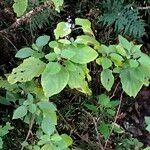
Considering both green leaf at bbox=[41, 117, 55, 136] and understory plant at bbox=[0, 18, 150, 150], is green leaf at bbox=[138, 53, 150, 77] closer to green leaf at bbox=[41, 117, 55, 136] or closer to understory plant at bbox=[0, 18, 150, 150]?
understory plant at bbox=[0, 18, 150, 150]

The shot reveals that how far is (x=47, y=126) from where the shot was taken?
1.80m

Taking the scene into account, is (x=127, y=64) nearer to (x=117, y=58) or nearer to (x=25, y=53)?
(x=117, y=58)

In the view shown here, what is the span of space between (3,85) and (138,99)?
1343mm

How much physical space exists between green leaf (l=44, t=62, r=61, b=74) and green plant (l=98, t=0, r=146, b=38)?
127 cm

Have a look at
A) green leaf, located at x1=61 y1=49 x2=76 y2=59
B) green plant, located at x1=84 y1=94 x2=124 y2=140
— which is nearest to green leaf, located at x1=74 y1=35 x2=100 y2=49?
green leaf, located at x1=61 y1=49 x2=76 y2=59

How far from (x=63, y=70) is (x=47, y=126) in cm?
37

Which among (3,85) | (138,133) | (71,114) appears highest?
(3,85)

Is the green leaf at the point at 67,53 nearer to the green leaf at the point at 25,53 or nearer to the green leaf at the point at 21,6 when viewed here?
the green leaf at the point at 25,53

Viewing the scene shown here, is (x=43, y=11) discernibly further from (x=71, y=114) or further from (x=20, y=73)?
(x=20, y=73)

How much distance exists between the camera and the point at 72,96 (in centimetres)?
263

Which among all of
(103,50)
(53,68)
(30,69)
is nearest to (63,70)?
(53,68)

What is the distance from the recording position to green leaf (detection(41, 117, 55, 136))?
1790 mm

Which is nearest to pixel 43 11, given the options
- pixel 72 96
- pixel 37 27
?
pixel 37 27

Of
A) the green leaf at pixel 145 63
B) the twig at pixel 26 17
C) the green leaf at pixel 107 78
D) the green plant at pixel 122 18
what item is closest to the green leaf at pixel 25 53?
the green leaf at pixel 107 78
